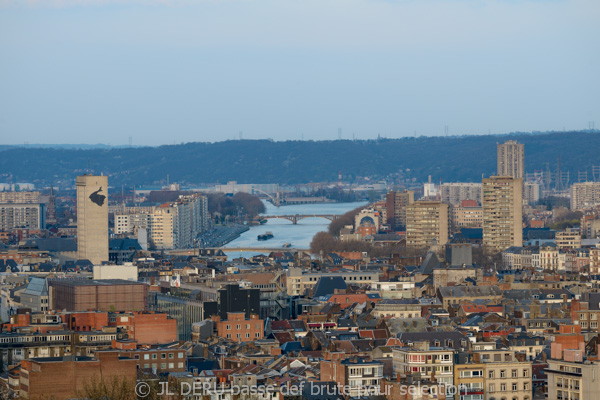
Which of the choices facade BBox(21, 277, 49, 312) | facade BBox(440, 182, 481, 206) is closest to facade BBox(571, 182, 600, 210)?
facade BBox(440, 182, 481, 206)

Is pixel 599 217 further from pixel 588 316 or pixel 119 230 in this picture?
pixel 588 316

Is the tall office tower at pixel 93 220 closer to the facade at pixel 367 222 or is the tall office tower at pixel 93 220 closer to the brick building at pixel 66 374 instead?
the facade at pixel 367 222

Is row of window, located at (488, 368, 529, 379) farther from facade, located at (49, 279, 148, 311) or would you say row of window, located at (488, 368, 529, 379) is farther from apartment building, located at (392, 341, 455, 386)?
facade, located at (49, 279, 148, 311)

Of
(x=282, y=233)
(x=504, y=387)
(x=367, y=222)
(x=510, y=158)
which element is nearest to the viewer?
(x=504, y=387)

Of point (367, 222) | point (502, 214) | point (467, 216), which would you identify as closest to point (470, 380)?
point (502, 214)

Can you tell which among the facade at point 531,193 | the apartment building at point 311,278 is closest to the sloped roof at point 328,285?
the apartment building at point 311,278

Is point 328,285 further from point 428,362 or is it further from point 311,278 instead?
point 428,362

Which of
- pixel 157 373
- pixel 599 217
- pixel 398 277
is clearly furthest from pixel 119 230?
pixel 157 373
